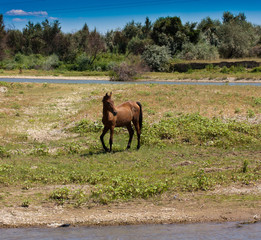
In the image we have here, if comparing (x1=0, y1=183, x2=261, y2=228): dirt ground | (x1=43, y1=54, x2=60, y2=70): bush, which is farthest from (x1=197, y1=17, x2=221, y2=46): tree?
(x1=0, y1=183, x2=261, y2=228): dirt ground

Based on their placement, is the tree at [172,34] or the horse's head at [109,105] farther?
the tree at [172,34]

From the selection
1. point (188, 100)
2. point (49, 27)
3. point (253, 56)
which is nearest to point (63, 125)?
point (188, 100)

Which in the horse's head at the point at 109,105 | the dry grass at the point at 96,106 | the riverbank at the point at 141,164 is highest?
the horse's head at the point at 109,105

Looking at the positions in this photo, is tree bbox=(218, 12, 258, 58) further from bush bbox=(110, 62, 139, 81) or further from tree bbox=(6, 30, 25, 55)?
tree bbox=(6, 30, 25, 55)

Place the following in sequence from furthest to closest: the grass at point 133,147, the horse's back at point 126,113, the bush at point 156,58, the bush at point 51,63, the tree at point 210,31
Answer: the tree at point 210,31 < the bush at point 51,63 < the bush at point 156,58 < the horse's back at point 126,113 < the grass at point 133,147

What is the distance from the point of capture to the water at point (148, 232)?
7.46 metres

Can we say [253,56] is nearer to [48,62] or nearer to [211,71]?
[211,71]

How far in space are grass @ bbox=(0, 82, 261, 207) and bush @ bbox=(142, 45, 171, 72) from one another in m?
32.4

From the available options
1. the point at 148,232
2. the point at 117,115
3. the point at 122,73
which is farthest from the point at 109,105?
the point at 122,73

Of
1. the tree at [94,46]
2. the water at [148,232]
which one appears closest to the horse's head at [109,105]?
the water at [148,232]

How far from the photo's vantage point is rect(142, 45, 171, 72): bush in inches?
2216

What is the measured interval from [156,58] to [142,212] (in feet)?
161

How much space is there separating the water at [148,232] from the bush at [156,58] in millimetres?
49371

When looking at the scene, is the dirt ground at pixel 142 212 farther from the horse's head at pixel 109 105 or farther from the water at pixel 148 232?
the horse's head at pixel 109 105
